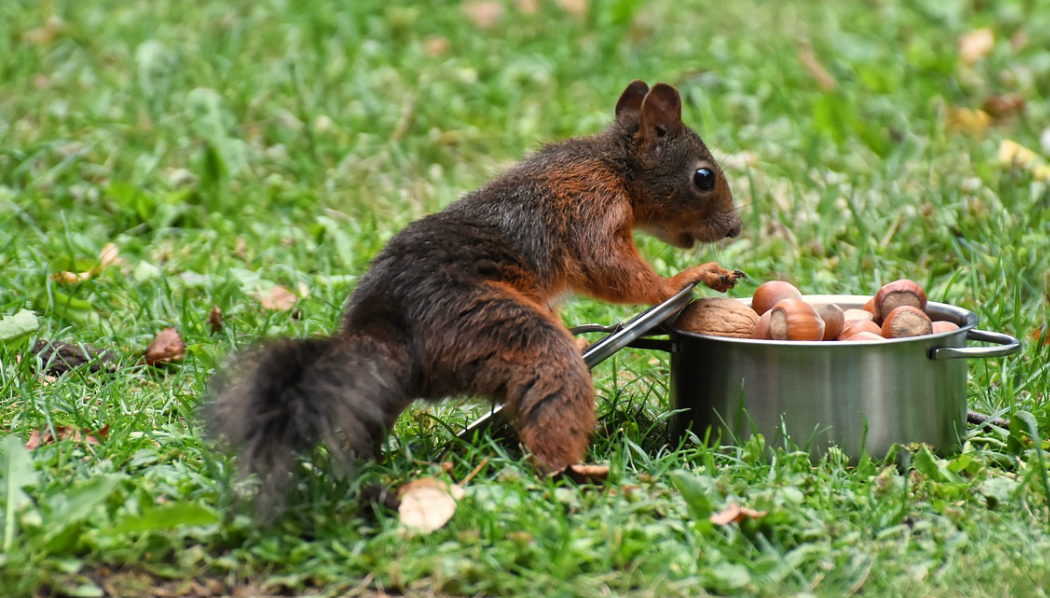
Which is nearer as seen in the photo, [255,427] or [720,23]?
[255,427]

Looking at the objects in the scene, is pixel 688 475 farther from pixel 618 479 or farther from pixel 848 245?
pixel 848 245

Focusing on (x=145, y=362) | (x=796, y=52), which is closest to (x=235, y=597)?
(x=145, y=362)

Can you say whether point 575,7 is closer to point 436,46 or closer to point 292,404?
point 436,46

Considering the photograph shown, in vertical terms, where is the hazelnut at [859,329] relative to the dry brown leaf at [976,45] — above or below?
below

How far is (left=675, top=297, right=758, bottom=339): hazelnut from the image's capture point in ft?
11.1

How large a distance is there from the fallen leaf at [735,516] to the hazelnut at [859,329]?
782 millimetres

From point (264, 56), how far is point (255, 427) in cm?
470

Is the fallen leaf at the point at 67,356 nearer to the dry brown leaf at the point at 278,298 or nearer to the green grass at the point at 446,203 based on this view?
the green grass at the point at 446,203

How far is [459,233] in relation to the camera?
336 cm

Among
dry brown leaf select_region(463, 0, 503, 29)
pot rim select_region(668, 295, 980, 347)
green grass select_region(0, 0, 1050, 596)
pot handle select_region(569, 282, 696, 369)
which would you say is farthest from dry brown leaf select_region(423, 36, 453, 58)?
pot handle select_region(569, 282, 696, 369)

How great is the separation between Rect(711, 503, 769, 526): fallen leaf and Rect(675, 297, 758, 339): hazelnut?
2.21 ft

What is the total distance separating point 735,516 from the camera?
9.27 ft

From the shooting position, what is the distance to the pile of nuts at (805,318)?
3301 mm

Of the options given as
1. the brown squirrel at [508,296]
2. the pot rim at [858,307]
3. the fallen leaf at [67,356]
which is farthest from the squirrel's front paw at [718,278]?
the fallen leaf at [67,356]
